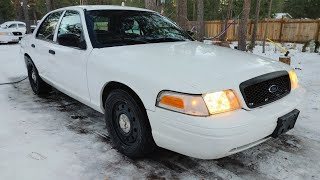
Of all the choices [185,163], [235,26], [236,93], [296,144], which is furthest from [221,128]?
[235,26]

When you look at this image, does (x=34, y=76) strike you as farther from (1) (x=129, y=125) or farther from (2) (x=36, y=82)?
(1) (x=129, y=125)

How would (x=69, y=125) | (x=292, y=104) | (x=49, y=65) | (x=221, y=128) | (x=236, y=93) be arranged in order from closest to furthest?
(x=221, y=128)
(x=236, y=93)
(x=292, y=104)
(x=69, y=125)
(x=49, y=65)

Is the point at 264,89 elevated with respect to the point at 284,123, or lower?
elevated

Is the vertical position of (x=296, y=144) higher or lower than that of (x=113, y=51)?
lower

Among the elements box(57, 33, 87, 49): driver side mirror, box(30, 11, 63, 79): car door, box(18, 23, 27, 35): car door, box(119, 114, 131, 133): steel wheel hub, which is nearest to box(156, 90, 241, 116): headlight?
box(119, 114, 131, 133): steel wheel hub

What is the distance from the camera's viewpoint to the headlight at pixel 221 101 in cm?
244

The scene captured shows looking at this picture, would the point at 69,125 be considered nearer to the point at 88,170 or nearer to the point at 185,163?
the point at 88,170

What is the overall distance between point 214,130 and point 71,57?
2.28 metres

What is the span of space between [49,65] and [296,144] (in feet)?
12.0

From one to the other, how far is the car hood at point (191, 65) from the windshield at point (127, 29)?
0.23 m

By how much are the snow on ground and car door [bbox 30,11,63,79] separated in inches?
28.8

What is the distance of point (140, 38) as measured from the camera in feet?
12.6

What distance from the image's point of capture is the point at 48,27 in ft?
16.4

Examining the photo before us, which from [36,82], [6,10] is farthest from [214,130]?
[6,10]
